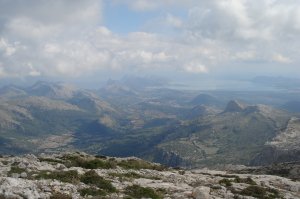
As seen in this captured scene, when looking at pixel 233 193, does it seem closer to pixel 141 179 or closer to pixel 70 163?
pixel 141 179

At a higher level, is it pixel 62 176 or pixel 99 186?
pixel 62 176

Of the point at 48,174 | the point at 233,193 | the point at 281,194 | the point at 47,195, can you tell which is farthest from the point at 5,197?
the point at 281,194

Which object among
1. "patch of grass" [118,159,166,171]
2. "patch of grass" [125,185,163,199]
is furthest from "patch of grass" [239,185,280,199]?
"patch of grass" [118,159,166,171]

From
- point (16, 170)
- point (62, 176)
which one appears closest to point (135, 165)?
point (62, 176)

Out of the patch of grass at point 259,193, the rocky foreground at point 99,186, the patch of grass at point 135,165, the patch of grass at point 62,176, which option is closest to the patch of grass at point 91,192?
the rocky foreground at point 99,186

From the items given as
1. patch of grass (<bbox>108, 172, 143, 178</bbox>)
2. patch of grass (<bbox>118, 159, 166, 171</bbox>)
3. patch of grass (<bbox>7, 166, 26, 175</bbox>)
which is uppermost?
patch of grass (<bbox>7, 166, 26, 175</bbox>)

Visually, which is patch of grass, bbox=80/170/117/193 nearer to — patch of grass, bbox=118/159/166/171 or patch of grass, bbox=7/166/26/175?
patch of grass, bbox=7/166/26/175

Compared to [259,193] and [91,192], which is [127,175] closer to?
[91,192]

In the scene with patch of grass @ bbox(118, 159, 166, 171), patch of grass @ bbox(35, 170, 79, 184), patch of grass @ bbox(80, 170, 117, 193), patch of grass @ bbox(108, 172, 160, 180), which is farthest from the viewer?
patch of grass @ bbox(118, 159, 166, 171)
